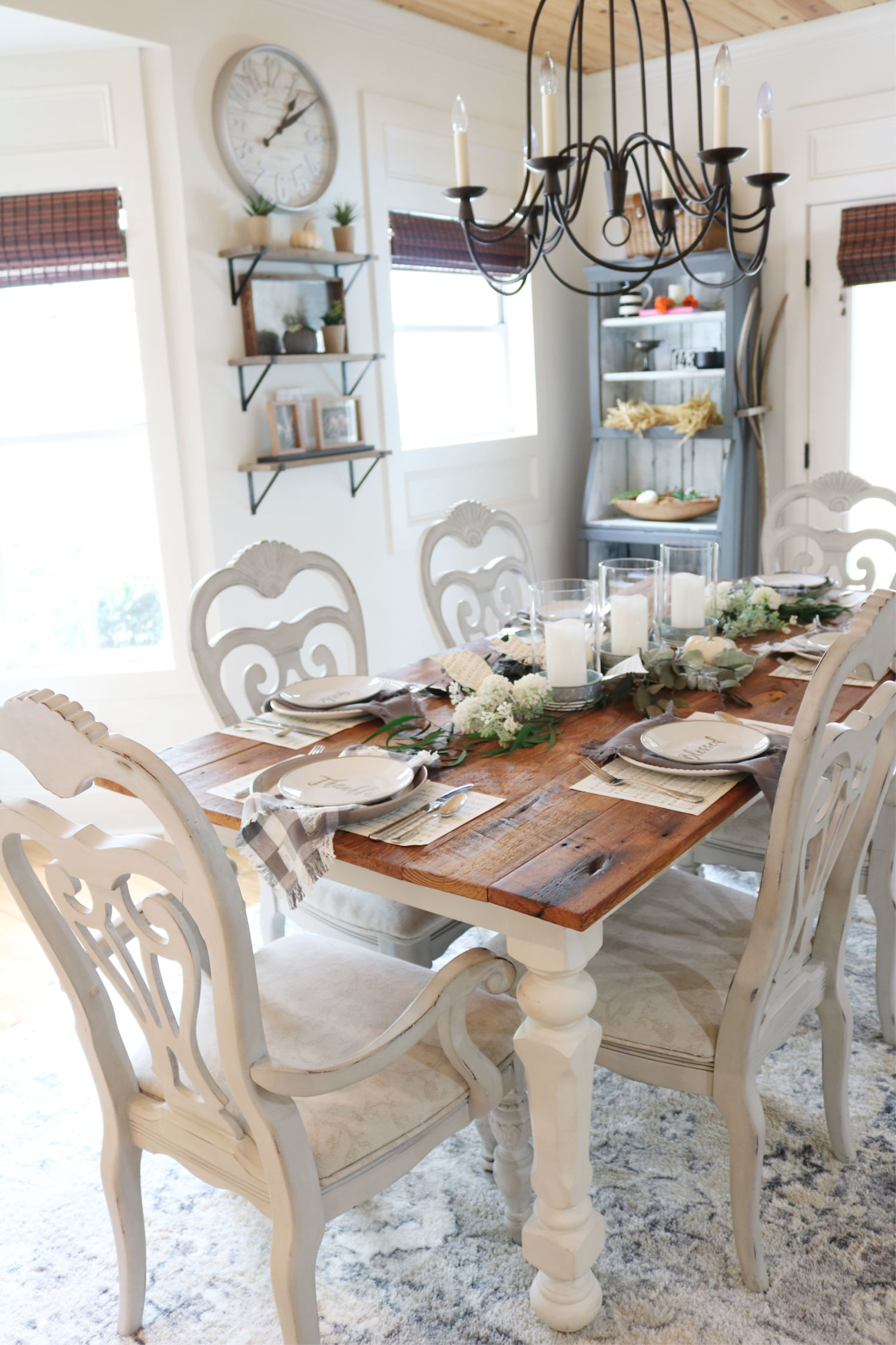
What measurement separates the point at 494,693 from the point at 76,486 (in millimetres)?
2095

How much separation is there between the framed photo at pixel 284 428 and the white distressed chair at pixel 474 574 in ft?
2.36

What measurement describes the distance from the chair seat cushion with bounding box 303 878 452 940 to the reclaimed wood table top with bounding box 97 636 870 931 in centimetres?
30

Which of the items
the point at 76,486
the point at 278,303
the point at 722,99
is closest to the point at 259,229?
the point at 278,303

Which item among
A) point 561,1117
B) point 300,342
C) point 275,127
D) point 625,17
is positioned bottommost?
point 561,1117

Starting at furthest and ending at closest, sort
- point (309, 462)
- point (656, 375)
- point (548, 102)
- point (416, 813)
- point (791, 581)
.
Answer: point (656, 375) < point (309, 462) < point (791, 581) < point (548, 102) < point (416, 813)

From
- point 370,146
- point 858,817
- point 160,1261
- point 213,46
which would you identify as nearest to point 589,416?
point 370,146

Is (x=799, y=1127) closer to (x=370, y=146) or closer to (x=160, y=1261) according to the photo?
(x=160, y=1261)

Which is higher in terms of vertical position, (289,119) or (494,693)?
(289,119)

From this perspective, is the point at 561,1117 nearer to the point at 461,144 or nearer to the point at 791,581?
the point at 461,144

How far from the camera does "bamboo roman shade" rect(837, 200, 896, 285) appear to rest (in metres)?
3.96

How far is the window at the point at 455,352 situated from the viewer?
13.7ft

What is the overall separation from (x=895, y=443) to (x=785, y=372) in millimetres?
530

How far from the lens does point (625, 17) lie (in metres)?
3.75

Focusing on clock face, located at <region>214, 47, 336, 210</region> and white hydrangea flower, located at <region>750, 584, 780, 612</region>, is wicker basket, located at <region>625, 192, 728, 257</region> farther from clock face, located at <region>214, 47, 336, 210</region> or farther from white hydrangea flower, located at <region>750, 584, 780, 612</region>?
white hydrangea flower, located at <region>750, 584, 780, 612</region>
